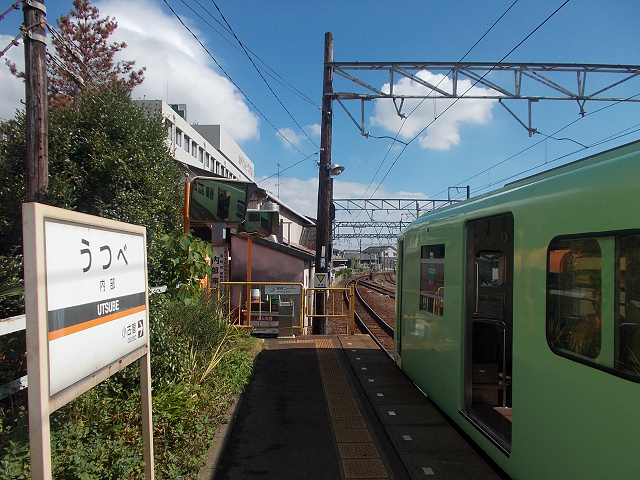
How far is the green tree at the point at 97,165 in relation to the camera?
Answer: 183 inches

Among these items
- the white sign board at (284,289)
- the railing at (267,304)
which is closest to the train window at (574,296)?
the railing at (267,304)

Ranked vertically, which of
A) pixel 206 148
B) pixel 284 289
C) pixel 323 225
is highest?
pixel 206 148

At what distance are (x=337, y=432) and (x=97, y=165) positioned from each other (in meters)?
3.74

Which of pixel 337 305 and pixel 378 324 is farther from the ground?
pixel 378 324

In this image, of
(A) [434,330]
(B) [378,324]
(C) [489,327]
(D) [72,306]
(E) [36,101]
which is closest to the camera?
(D) [72,306]

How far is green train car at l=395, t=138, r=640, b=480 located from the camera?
2.57 m

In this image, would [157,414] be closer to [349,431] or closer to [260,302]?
[349,431]

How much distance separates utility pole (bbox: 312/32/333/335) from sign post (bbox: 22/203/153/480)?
9.43m

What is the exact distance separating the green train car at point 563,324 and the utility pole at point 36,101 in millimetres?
4205

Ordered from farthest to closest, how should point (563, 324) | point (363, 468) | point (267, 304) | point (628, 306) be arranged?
point (267, 304) → point (363, 468) → point (563, 324) → point (628, 306)

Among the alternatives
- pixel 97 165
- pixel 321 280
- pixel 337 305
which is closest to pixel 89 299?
pixel 97 165

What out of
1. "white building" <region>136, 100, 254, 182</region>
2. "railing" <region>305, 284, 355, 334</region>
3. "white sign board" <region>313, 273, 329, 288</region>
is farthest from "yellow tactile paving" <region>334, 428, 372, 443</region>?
"white building" <region>136, 100, 254, 182</region>

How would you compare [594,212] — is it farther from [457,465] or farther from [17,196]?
[17,196]

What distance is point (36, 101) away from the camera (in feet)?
14.6
